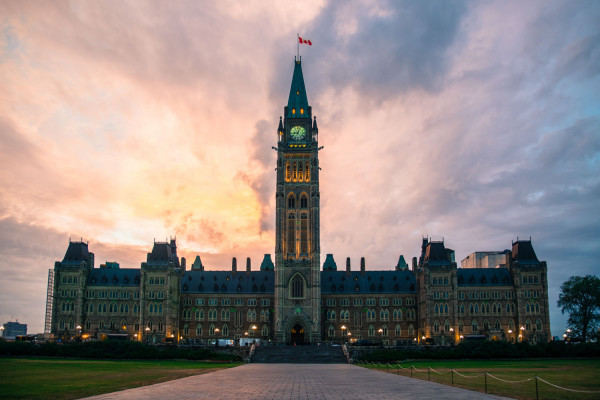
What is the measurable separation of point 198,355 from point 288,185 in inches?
2338

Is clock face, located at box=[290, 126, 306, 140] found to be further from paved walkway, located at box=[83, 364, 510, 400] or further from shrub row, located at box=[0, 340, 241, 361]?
paved walkway, located at box=[83, 364, 510, 400]

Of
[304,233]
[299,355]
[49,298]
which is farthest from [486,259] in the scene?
[49,298]

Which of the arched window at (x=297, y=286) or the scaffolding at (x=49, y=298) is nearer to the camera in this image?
the arched window at (x=297, y=286)

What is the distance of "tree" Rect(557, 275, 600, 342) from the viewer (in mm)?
111375

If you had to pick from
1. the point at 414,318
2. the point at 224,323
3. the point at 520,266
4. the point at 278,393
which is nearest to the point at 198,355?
the point at 278,393

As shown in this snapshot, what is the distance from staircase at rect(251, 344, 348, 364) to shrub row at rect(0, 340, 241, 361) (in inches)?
346

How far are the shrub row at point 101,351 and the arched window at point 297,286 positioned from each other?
4357 centimetres

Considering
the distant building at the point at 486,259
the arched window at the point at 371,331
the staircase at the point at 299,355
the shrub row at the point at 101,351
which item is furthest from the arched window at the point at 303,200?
the distant building at the point at 486,259

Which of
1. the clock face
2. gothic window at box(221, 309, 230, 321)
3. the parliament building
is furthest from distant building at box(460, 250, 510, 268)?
gothic window at box(221, 309, 230, 321)

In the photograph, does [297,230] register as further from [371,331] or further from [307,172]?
[371,331]

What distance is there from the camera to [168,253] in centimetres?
12662

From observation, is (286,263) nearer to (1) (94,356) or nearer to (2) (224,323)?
(2) (224,323)

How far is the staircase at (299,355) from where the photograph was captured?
84.4 metres

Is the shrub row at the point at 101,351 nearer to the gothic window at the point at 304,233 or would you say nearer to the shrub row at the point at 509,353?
the shrub row at the point at 509,353
